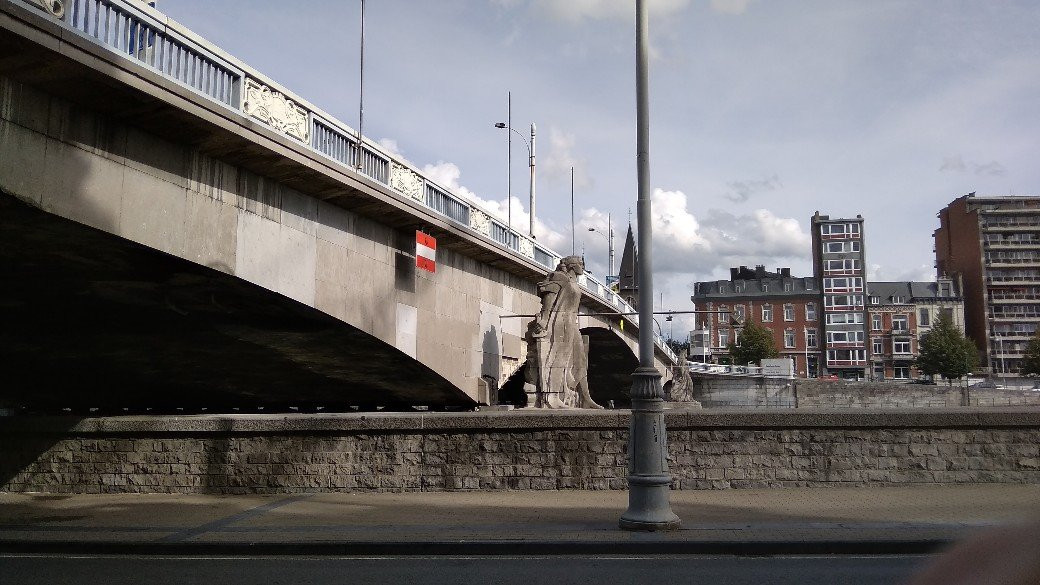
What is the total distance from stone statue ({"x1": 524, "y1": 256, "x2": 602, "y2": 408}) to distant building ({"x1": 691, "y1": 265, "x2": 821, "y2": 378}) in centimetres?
8782

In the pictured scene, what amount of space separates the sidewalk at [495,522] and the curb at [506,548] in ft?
0.04

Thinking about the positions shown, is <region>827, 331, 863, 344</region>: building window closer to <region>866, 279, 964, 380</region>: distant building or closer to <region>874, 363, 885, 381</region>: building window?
<region>866, 279, 964, 380</region>: distant building

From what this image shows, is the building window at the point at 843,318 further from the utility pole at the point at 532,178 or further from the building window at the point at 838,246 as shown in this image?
the utility pole at the point at 532,178

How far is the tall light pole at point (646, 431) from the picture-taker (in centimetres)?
1046

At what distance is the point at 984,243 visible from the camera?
107m

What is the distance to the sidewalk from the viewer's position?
9.79m

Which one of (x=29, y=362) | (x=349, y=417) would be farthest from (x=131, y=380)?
(x=349, y=417)

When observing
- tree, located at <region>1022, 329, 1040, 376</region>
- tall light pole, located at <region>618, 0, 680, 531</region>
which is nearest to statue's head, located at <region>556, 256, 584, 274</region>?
tall light pole, located at <region>618, 0, 680, 531</region>

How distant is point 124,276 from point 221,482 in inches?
147

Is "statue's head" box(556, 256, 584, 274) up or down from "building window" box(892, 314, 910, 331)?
down

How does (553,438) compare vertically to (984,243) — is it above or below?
below

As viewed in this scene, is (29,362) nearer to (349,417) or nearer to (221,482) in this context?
(221,482)

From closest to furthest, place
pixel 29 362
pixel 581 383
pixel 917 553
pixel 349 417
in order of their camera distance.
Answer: pixel 917 553 → pixel 349 417 → pixel 29 362 → pixel 581 383

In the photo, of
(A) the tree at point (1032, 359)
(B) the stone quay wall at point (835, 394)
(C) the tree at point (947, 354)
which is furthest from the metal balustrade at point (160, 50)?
(A) the tree at point (1032, 359)
